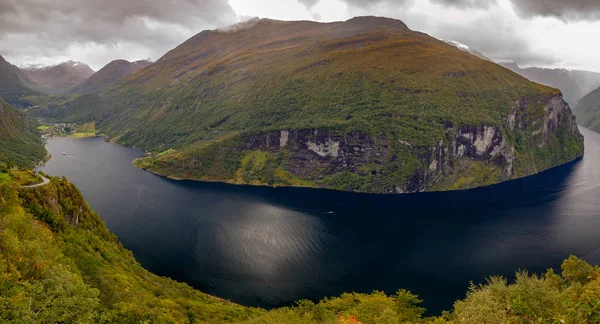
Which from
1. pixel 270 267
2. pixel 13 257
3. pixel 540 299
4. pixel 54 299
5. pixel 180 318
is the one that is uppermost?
pixel 13 257

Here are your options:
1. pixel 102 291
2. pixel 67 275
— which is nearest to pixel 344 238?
pixel 102 291

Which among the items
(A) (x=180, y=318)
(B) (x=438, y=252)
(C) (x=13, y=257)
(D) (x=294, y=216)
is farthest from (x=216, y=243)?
(C) (x=13, y=257)

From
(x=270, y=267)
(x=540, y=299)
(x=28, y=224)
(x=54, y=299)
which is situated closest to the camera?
(x=54, y=299)

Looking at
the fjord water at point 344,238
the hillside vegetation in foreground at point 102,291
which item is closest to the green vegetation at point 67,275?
the hillside vegetation in foreground at point 102,291

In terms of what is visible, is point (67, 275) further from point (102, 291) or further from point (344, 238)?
point (344, 238)

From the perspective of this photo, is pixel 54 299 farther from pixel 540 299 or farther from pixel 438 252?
pixel 438 252

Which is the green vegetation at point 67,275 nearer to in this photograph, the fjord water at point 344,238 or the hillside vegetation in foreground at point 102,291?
the hillside vegetation in foreground at point 102,291

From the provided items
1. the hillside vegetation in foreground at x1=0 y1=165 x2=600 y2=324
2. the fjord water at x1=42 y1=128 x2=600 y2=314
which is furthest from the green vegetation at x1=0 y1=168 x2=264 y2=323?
the fjord water at x1=42 y1=128 x2=600 y2=314
